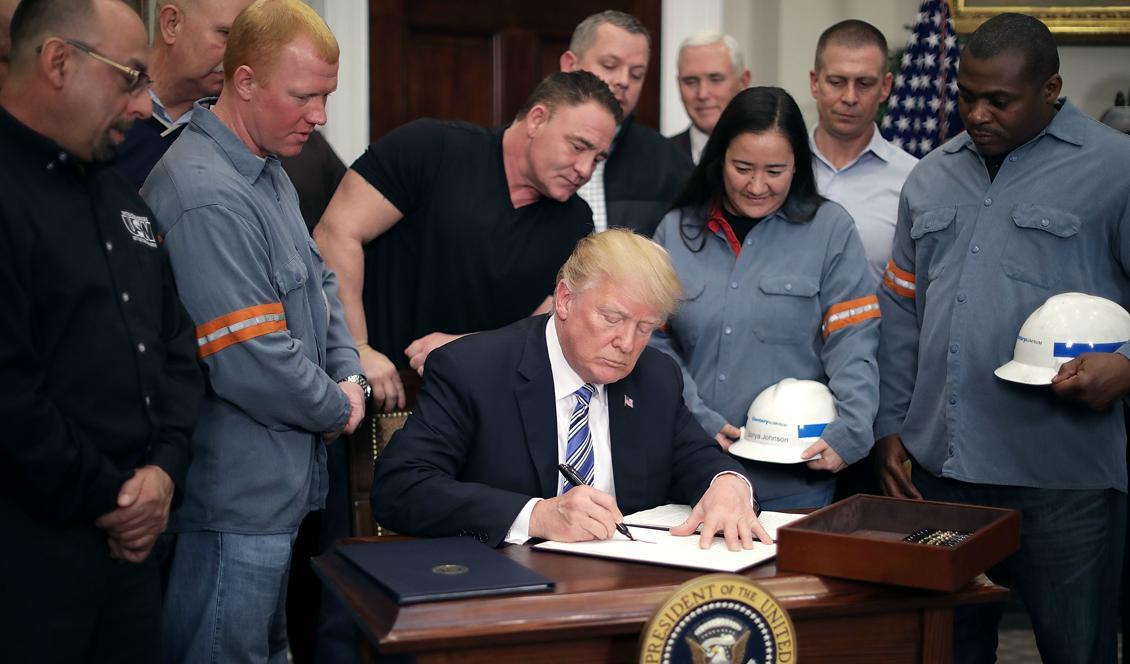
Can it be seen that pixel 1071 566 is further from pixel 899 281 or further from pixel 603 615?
pixel 603 615

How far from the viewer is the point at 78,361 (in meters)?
2.02

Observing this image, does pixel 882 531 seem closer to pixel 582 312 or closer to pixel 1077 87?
pixel 582 312

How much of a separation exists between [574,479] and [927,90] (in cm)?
334

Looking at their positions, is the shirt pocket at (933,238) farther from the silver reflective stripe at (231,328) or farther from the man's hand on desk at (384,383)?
the silver reflective stripe at (231,328)

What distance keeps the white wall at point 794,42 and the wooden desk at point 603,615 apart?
13.5ft

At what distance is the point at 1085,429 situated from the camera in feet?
9.05

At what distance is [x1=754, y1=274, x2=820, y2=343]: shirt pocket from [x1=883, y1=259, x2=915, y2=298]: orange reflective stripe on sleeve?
0.82 ft

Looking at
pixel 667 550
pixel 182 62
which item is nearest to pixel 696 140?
pixel 182 62

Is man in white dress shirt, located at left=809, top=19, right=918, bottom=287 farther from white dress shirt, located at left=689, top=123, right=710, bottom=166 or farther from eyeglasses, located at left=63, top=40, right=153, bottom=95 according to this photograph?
eyeglasses, located at left=63, top=40, right=153, bottom=95

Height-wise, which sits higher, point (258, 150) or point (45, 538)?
point (258, 150)

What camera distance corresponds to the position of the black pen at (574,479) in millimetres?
2221

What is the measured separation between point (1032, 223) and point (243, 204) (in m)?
1.77

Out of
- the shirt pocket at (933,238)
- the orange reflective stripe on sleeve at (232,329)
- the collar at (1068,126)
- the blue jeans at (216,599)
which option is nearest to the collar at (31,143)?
the orange reflective stripe on sleeve at (232,329)

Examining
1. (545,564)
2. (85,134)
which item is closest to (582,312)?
(545,564)
